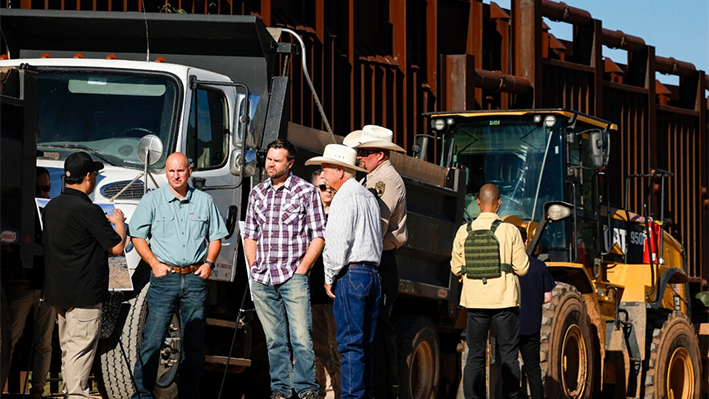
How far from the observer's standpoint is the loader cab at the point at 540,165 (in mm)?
11438

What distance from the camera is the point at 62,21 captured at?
9.11 metres

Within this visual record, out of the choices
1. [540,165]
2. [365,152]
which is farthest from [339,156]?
[540,165]

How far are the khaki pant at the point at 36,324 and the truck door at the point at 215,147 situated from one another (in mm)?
1264

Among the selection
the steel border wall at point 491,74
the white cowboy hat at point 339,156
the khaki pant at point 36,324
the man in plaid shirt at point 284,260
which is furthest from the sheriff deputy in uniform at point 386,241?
the steel border wall at point 491,74

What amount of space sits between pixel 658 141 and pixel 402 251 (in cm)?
1129

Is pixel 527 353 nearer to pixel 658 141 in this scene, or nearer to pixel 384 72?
pixel 384 72

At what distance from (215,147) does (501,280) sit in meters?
2.40

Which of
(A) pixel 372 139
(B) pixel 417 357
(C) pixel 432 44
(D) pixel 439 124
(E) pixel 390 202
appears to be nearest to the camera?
(E) pixel 390 202

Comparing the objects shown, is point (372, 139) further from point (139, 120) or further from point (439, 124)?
point (439, 124)

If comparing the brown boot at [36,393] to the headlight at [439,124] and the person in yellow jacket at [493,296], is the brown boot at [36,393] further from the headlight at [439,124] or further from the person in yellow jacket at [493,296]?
the headlight at [439,124]

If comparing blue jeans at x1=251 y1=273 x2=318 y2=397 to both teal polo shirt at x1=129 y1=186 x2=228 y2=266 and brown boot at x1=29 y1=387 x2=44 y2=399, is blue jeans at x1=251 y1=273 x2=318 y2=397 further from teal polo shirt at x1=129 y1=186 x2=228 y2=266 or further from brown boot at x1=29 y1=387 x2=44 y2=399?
brown boot at x1=29 y1=387 x2=44 y2=399

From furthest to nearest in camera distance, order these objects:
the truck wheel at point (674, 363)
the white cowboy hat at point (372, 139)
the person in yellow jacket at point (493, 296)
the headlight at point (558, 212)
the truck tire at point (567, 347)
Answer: the truck wheel at point (674, 363)
the headlight at point (558, 212)
the truck tire at point (567, 347)
the person in yellow jacket at point (493, 296)
the white cowboy hat at point (372, 139)

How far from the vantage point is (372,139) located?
8711mm

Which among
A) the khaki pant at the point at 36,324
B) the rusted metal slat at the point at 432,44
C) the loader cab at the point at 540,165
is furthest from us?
the rusted metal slat at the point at 432,44
